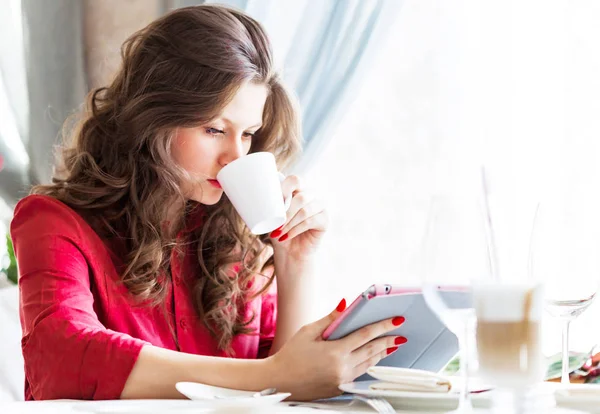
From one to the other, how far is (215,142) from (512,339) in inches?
34.9

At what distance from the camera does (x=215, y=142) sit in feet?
4.66

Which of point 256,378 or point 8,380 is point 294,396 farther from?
point 8,380

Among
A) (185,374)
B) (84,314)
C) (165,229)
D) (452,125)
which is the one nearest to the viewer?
(185,374)

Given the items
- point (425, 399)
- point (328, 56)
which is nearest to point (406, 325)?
point (425, 399)

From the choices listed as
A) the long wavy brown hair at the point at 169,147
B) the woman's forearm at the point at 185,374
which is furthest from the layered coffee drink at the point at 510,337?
the long wavy brown hair at the point at 169,147

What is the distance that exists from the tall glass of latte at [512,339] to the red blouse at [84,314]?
61cm

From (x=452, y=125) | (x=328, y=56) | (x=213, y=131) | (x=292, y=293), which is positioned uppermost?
(x=328, y=56)

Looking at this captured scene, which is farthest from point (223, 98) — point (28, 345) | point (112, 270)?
point (28, 345)

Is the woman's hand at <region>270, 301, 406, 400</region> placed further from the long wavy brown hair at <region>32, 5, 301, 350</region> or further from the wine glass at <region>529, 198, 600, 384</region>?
the long wavy brown hair at <region>32, 5, 301, 350</region>

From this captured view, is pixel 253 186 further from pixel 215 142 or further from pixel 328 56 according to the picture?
pixel 328 56

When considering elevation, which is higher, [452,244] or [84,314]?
[452,244]

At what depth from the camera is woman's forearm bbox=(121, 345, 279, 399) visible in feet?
3.51

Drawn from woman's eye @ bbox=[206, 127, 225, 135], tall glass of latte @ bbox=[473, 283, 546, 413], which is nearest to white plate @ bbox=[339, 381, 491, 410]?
tall glass of latte @ bbox=[473, 283, 546, 413]

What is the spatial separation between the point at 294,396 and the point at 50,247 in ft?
1.78
